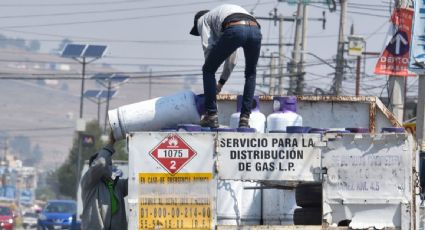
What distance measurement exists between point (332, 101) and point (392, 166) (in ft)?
8.68

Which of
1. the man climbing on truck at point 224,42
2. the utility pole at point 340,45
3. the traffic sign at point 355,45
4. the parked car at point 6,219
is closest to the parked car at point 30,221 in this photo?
the parked car at point 6,219

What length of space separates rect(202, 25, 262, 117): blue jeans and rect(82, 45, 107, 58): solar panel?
109 meters

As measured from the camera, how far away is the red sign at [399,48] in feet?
72.0

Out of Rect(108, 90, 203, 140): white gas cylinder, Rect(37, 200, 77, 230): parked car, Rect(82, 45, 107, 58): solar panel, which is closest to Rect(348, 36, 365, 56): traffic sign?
Result: Rect(37, 200, 77, 230): parked car

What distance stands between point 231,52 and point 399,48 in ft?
49.1

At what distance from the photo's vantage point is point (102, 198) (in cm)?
909

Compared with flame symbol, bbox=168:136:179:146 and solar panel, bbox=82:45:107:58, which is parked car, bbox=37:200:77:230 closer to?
flame symbol, bbox=168:136:179:146

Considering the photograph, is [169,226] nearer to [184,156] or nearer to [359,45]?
[184,156]

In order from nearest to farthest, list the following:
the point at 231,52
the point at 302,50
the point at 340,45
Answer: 1. the point at 231,52
2. the point at 340,45
3. the point at 302,50

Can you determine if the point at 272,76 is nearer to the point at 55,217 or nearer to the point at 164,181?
the point at 55,217

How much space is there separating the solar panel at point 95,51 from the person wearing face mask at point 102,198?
109250mm

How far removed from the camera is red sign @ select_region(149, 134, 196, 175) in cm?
827

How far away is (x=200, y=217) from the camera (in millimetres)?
8266

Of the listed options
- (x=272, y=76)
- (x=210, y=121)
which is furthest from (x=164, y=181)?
(x=272, y=76)
